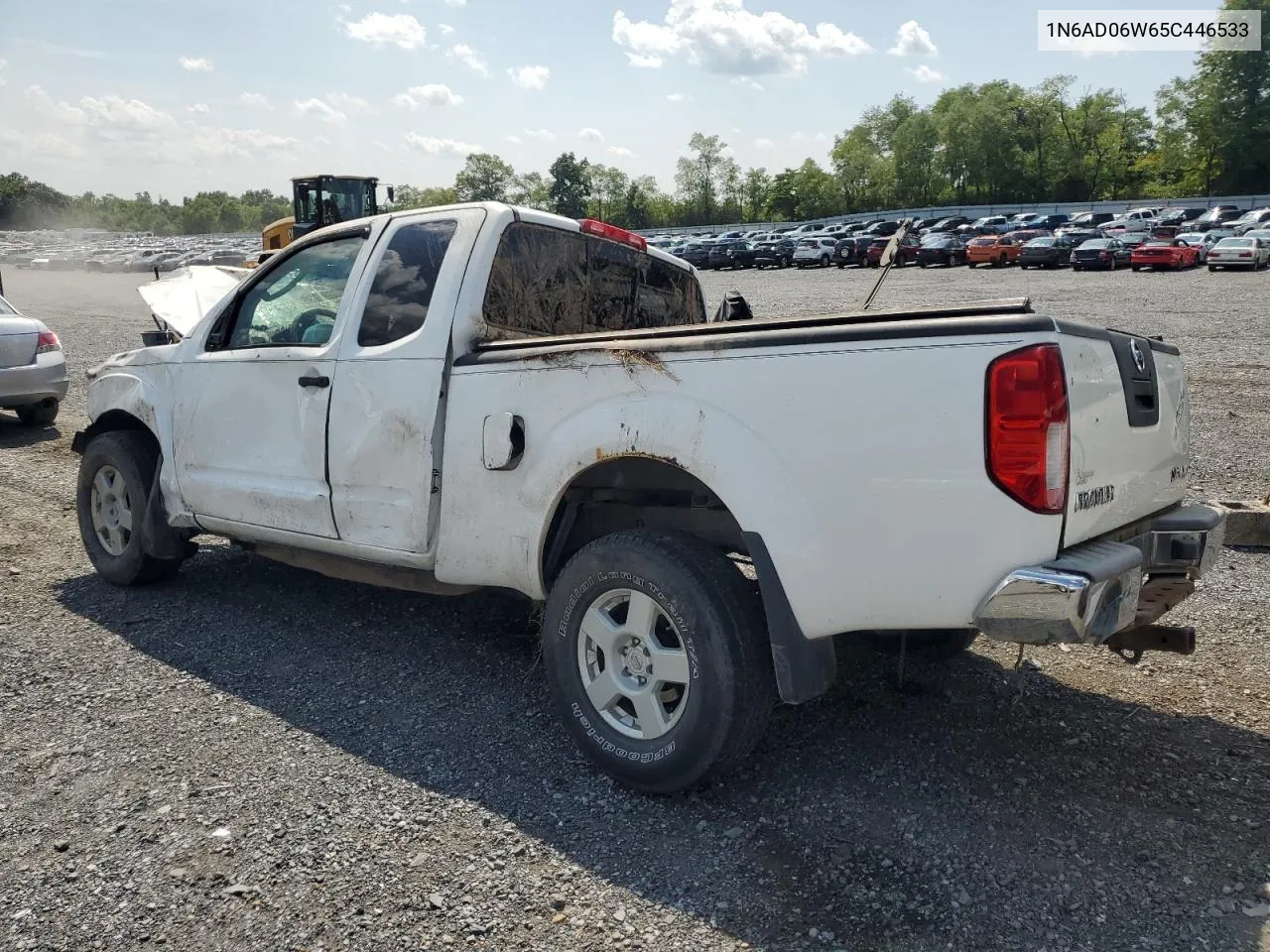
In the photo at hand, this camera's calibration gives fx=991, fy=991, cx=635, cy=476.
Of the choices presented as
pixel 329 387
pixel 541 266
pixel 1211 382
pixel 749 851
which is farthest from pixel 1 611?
pixel 1211 382

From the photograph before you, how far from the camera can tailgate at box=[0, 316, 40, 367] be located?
31.9 feet

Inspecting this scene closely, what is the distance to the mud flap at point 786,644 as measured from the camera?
2.95 metres

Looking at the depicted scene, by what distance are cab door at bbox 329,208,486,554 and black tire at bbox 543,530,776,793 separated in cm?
89

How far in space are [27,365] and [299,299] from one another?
6.77 m

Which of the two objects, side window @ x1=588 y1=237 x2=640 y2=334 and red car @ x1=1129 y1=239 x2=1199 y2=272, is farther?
red car @ x1=1129 y1=239 x2=1199 y2=272

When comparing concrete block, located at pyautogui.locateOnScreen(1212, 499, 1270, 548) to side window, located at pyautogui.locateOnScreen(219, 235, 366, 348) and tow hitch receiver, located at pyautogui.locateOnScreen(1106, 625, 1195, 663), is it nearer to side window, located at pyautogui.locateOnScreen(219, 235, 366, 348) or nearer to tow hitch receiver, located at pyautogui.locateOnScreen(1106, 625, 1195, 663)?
tow hitch receiver, located at pyautogui.locateOnScreen(1106, 625, 1195, 663)

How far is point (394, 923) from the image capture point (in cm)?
266

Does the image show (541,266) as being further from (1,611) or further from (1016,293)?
(1016,293)

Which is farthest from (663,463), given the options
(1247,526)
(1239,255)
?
(1239,255)

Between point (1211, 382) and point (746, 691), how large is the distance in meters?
11.2

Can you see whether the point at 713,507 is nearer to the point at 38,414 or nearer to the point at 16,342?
the point at 16,342

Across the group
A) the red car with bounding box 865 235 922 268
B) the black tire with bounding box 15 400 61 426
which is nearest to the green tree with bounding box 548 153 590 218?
the red car with bounding box 865 235 922 268

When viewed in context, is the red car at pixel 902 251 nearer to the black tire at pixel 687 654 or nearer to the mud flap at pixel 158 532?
the mud flap at pixel 158 532

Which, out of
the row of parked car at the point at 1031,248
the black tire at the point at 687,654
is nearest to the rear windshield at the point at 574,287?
the black tire at the point at 687,654
